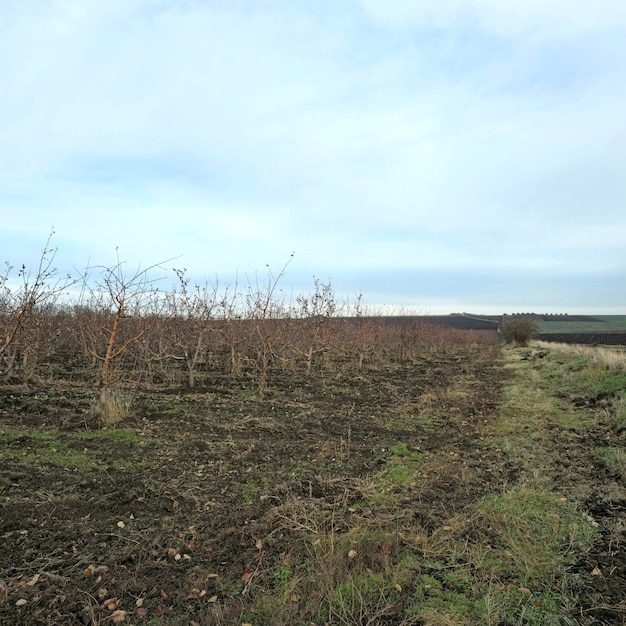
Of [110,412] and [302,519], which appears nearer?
[302,519]

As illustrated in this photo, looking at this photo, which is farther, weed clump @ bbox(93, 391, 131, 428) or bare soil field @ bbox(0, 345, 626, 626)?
weed clump @ bbox(93, 391, 131, 428)

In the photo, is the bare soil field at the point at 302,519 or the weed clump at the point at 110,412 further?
the weed clump at the point at 110,412

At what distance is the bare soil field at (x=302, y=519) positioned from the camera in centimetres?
258

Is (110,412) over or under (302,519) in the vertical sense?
over

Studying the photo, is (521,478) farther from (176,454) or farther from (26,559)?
(26,559)

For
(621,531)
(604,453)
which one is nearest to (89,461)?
(621,531)

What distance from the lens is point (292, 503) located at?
12.8 ft

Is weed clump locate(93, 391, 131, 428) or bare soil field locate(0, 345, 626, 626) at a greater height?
weed clump locate(93, 391, 131, 428)

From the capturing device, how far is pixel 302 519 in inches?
144

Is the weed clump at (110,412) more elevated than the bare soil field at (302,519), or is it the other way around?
the weed clump at (110,412)

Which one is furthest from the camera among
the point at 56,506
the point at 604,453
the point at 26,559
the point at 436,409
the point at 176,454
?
the point at 436,409

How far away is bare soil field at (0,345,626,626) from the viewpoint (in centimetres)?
258

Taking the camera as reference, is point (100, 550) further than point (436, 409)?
No

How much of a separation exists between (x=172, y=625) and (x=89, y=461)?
Result: 9.35 ft
